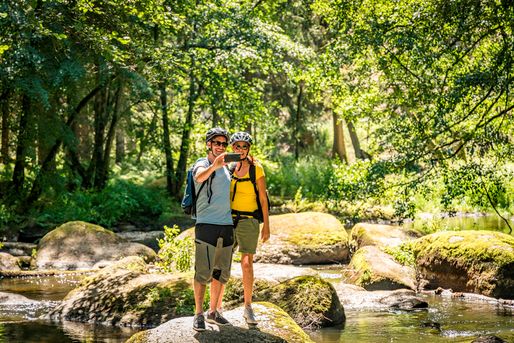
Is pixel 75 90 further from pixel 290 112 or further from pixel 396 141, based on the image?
pixel 290 112

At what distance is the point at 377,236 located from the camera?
17109 millimetres

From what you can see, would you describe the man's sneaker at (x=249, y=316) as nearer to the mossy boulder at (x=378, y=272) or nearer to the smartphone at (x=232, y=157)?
the smartphone at (x=232, y=157)

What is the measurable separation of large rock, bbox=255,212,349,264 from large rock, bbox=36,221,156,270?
2.94 m

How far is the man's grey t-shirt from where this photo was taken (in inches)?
267

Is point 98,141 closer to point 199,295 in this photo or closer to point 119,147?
point 119,147

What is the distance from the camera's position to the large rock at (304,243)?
16672 millimetres

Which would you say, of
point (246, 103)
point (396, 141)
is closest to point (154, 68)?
point (246, 103)

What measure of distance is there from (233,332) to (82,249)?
11072mm

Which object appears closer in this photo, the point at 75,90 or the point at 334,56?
the point at 334,56

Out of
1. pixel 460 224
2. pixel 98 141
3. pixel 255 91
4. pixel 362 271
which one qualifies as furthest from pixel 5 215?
pixel 460 224

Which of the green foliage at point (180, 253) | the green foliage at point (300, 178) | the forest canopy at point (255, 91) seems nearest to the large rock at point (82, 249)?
the forest canopy at point (255, 91)

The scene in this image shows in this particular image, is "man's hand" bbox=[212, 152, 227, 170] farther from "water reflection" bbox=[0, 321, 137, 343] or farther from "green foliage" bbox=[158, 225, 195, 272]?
"green foliage" bbox=[158, 225, 195, 272]

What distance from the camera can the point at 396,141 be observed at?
11.2 metres

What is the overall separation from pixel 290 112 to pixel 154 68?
2151cm
